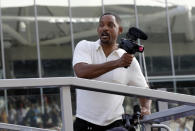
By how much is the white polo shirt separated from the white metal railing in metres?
0.65

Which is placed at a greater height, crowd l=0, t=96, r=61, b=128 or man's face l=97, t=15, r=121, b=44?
man's face l=97, t=15, r=121, b=44

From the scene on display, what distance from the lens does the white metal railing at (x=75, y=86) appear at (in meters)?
2.30

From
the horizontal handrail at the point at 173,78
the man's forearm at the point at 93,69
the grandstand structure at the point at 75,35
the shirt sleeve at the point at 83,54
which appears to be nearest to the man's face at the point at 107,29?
the shirt sleeve at the point at 83,54

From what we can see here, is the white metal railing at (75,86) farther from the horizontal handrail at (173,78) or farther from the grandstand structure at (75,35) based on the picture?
the horizontal handrail at (173,78)

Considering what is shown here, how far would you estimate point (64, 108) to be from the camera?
2402 mm

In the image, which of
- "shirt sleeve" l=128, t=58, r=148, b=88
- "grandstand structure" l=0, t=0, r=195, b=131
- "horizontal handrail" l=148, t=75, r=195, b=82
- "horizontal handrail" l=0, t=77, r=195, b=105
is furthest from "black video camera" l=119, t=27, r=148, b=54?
"horizontal handrail" l=148, t=75, r=195, b=82

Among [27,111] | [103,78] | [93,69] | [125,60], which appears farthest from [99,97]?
[27,111]

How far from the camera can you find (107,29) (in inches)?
125

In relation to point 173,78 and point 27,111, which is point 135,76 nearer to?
point 27,111

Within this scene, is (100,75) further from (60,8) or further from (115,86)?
(60,8)

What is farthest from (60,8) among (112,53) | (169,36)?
(112,53)

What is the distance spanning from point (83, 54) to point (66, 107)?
2.66ft

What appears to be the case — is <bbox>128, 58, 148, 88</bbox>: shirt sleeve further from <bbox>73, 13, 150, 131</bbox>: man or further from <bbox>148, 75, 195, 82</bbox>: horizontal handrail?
<bbox>148, 75, 195, 82</bbox>: horizontal handrail

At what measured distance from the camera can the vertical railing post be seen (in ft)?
7.86
